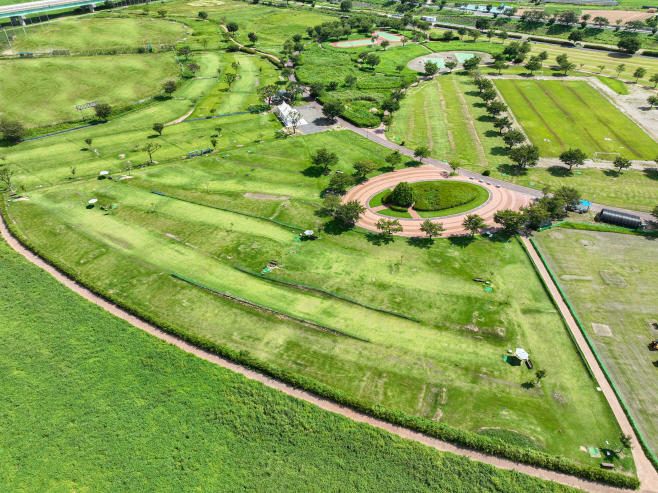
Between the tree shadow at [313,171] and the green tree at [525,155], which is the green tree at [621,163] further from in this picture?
the tree shadow at [313,171]

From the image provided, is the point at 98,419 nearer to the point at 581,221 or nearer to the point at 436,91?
the point at 581,221

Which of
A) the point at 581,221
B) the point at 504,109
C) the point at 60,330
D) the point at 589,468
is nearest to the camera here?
the point at 589,468

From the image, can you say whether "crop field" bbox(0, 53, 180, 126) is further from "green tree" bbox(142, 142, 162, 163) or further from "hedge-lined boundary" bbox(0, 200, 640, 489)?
"hedge-lined boundary" bbox(0, 200, 640, 489)

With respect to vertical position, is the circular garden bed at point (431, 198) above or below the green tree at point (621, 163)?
below

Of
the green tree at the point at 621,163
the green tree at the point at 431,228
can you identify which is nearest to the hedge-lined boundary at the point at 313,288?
the green tree at the point at 431,228

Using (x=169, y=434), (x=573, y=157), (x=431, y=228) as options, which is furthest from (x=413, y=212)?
(x=169, y=434)

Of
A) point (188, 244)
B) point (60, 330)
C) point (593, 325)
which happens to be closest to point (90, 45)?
point (188, 244)

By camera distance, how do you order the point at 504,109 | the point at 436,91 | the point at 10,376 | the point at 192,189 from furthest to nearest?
1. the point at 436,91
2. the point at 504,109
3. the point at 192,189
4. the point at 10,376
